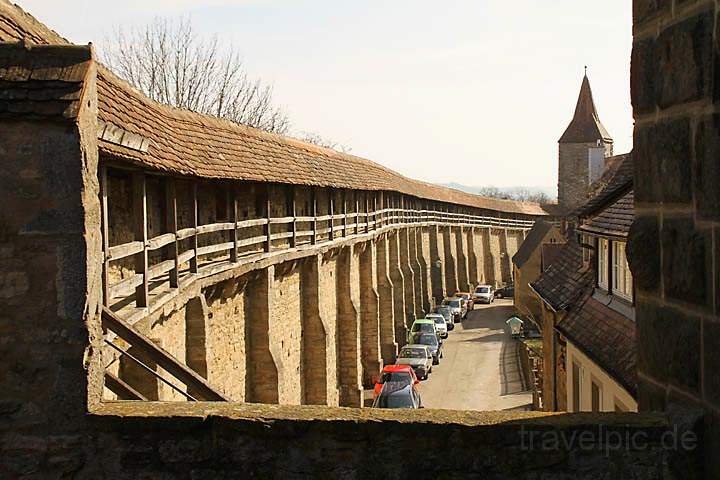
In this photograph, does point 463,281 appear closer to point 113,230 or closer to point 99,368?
point 113,230

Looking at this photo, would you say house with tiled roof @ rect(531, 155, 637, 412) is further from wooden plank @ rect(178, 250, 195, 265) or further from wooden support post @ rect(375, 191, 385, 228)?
wooden support post @ rect(375, 191, 385, 228)

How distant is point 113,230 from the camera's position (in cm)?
890

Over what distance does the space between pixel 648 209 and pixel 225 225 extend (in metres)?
8.82

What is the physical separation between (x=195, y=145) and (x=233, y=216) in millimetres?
2379

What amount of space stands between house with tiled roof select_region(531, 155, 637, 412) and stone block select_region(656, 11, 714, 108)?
5.23 m

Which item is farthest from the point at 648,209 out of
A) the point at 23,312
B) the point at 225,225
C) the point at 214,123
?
the point at 214,123

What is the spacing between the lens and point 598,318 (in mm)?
12047

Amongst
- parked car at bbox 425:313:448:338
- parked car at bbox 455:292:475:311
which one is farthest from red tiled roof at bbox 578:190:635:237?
parked car at bbox 455:292:475:311

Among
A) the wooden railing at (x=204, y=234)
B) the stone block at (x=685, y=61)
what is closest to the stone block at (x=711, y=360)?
the stone block at (x=685, y=61)

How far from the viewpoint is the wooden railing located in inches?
310

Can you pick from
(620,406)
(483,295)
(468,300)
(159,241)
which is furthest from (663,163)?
(483,295)

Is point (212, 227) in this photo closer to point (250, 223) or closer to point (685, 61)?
point (250, 223)

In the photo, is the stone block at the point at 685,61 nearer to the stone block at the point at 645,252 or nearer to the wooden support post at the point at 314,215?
the stone block at the point at 645,252

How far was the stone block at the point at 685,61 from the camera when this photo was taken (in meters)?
3.11
